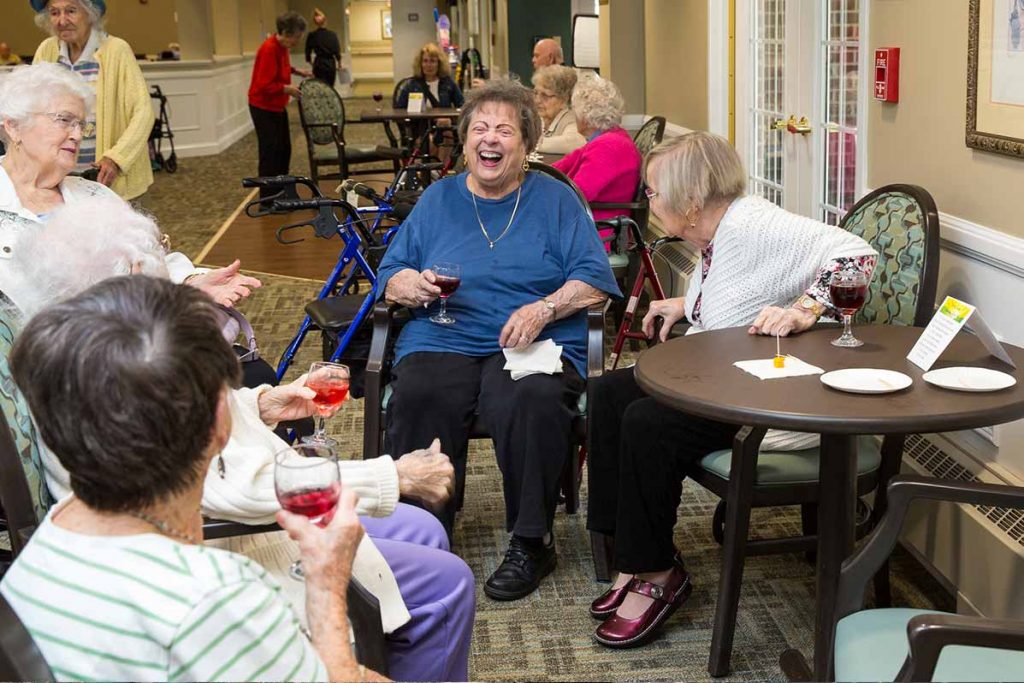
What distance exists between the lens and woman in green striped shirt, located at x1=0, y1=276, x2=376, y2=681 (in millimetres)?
1202

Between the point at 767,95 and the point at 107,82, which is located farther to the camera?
the point at 767,95

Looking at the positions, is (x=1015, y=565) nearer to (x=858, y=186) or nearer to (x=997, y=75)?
(x=997, y=75)

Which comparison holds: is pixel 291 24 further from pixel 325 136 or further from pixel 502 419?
pixel 502 419

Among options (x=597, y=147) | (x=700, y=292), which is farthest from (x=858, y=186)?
(x=597, y=147)

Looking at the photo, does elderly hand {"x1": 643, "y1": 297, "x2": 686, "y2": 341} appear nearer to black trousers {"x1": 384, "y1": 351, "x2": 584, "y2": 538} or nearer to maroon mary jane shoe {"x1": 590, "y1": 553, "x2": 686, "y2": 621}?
black trousers {"x1": 384, "y1": 351, "x2": 584, "y2": 538}

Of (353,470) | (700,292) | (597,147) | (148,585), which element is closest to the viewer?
(148,585)

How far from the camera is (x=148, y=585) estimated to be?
121cm

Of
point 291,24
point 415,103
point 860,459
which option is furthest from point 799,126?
point 291,24

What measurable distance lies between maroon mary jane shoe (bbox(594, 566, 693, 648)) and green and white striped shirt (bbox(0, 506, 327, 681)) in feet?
5.00

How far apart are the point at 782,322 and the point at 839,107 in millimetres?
1535

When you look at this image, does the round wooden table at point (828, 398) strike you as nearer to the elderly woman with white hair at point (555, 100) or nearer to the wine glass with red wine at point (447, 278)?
the wine glass with red wine at point (447, 278)

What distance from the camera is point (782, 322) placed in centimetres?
256

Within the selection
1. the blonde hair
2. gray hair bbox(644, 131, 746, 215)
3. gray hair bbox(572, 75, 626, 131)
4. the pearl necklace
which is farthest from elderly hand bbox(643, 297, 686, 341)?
the blonde hair

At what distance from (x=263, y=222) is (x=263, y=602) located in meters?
8.17
